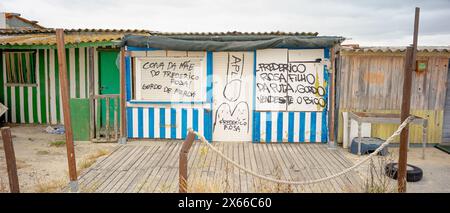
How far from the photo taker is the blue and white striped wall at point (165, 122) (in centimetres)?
911

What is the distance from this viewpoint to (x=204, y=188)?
530 centimetres

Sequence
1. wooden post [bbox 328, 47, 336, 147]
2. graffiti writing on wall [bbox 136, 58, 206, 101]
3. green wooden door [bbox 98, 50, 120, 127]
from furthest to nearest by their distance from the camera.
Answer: green wooden door [bbox 98, 50, 120, 127] → graffiti writing on wall [bbox 136, 58, 206, 101] → wooden post [bbox 328, 47, 336, 147]

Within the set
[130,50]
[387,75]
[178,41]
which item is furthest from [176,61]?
[387,75]

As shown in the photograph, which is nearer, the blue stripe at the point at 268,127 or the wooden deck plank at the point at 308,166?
the wooden deck plank at the point at 308,166

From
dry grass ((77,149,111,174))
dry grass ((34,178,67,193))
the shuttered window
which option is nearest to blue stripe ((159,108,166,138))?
dry grass ((77,149,111,174))

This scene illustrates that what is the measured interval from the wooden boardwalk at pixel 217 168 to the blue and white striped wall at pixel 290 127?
0.22 meters

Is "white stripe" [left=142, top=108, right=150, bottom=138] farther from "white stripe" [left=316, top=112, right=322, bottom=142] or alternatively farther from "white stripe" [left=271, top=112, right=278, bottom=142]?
"white stripe" [left=316, top=112, right=322, bottom=142]

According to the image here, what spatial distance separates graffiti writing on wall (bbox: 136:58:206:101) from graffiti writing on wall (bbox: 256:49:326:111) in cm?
154

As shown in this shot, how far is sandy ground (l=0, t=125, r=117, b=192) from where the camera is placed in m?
6.18

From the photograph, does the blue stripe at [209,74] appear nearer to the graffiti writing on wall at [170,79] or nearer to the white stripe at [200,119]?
the graffiti writing on wall at [170,79]

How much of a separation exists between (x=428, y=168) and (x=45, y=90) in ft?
37.2

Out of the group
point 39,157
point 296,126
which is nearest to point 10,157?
point 39,157

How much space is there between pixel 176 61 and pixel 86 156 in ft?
10.5

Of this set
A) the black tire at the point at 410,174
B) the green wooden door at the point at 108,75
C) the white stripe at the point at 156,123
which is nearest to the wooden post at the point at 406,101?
the black tire at the point at 410,174
